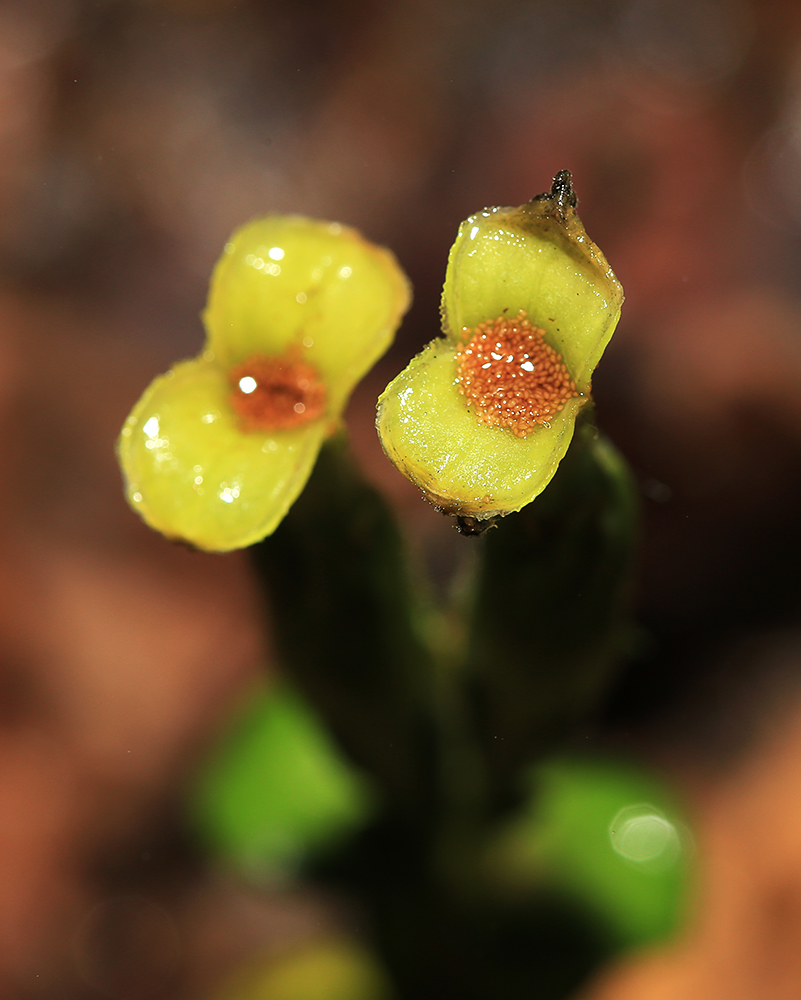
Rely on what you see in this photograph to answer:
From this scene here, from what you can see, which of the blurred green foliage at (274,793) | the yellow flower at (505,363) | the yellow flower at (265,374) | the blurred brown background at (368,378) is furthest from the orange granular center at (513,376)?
the blurred green foliage at (274,793)

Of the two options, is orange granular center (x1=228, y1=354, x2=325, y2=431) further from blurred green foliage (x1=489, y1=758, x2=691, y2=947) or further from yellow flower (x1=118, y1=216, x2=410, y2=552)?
blurred green foliage (x1=489, y1=758, x2=691, y2=947)

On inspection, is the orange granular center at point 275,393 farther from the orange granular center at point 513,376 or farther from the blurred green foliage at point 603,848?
the blurred green foliage at point 603,848

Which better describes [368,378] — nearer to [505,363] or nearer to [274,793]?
[274,793]

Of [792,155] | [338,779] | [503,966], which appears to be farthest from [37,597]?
[792,155]

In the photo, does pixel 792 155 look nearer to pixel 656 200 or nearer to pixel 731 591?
pixel 656 200

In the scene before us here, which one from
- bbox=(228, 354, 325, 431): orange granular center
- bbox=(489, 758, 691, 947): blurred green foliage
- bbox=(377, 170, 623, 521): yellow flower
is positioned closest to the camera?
bbox=(377, 170, 623, 521): yellow flower

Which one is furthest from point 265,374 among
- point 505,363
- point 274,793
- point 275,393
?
point 274,793

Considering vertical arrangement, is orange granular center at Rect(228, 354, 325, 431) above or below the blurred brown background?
below

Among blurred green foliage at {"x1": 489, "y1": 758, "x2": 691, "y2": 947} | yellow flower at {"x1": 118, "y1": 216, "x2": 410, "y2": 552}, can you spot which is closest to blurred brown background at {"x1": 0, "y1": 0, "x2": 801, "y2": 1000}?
blurred green foliage at {"x1": 489, "y1": 758, "x2": 691, "y2": 947}
